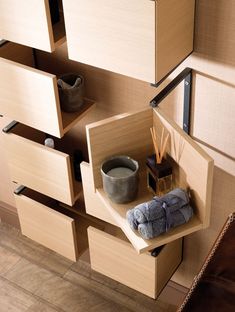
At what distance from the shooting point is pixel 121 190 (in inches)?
66.3

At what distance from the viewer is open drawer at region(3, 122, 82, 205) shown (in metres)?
2.08

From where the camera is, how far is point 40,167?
2.16 metres

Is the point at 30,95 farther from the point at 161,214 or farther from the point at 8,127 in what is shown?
the point at 161,214

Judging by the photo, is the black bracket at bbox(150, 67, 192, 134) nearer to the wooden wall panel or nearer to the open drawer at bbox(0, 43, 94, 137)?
the wooden wall panel

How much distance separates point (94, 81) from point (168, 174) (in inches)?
22.1

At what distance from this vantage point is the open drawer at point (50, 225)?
2264 mm

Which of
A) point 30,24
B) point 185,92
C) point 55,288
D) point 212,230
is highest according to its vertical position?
point 30,24

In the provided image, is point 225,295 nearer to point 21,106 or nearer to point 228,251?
point 228,251

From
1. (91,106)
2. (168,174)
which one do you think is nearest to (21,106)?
(91,106)

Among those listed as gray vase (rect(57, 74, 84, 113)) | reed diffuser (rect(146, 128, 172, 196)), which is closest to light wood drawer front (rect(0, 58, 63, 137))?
gray vase (rect(57, 74, 84, 113))

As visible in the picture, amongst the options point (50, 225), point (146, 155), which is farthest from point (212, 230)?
point (50, 225)

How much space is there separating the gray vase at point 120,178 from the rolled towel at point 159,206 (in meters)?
0.10

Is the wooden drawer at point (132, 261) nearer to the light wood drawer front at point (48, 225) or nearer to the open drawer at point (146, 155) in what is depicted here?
the light wood drawer front at point (48, 225)

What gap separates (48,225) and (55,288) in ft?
1.19
